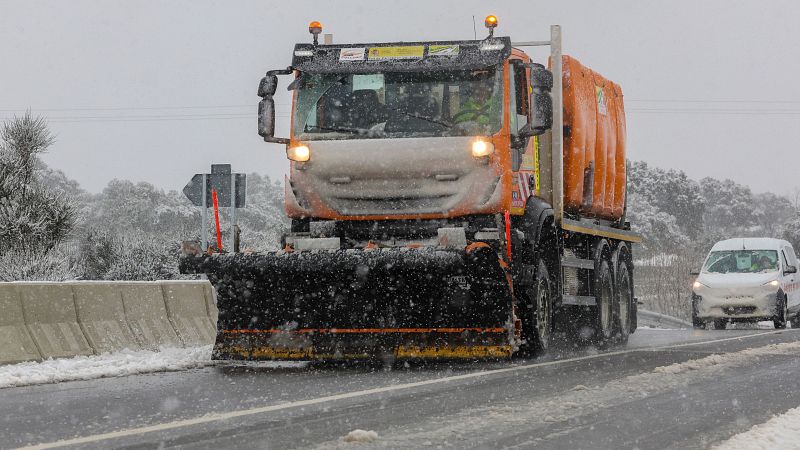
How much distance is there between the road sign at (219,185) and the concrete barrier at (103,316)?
9.90 ft

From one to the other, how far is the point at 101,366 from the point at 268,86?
3.23m

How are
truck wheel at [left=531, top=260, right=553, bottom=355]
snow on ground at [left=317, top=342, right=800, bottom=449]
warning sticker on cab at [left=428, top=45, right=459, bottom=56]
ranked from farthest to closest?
truck wheel at [left=531, top=260, right=553, bottom=355], warning sticker on cab at [left=428, top=45, right=459, bottom=56], snow on ground at [left=317, top=342, right=800, bottom=449]

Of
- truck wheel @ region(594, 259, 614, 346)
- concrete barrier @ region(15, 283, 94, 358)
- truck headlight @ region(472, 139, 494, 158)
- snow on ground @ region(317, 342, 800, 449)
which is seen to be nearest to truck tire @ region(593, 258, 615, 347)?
truck wheel @ region(594, 259, 614, 346)

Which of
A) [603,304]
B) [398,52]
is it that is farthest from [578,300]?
[398,52]

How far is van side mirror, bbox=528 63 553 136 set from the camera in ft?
36.8

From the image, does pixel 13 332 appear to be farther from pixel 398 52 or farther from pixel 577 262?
pixel 577 262

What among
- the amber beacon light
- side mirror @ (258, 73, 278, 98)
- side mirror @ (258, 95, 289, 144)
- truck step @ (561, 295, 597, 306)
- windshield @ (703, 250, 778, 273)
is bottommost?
truck step @ (561, 295, 597, 306)

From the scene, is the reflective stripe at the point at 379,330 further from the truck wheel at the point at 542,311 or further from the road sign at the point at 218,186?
the road sign at the point at 218,186

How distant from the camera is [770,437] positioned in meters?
6.29

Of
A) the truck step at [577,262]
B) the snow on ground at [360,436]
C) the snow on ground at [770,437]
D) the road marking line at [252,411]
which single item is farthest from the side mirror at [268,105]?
the snow on ground at [770,437]

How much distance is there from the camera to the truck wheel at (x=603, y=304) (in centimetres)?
1541

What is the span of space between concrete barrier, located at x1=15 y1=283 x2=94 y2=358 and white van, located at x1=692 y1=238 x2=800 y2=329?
15004 millimetres

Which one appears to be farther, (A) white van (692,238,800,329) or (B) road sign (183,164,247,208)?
(A) white van (692,238,800,329)

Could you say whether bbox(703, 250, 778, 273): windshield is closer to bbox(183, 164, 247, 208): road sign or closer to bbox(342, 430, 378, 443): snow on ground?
bbox(183, 164, 247, 208): road sign
